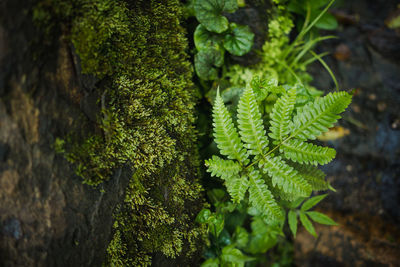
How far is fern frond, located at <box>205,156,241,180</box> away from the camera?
5.50 feet

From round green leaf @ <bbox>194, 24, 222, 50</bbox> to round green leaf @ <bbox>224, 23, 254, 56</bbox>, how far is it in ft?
0.43

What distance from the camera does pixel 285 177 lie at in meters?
1.64

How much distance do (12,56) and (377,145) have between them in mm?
4032

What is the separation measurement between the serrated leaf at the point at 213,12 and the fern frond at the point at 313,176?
1.36 meters

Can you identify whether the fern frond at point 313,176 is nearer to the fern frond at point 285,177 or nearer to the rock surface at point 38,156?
the fern frond at point 285,177

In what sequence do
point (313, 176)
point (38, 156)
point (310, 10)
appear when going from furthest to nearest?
point (310, 10), point (313, 176), point (38, 156)

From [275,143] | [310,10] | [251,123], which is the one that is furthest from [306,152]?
[310,10]

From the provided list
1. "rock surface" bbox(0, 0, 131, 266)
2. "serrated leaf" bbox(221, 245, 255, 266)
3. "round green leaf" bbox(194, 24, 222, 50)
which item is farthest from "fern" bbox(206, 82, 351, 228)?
"rock surface" bbox(0, 0, 131, 266)

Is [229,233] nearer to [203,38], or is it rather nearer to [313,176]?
[313,176]

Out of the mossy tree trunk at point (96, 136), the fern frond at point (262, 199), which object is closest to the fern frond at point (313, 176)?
the fern frond at point (262, 199)

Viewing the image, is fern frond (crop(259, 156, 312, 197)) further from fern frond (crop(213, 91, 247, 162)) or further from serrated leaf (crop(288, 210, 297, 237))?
serrated leaf (crop(288, 210, 297, 237))

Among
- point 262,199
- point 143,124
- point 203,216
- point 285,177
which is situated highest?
point 143,124

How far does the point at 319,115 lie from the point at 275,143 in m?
0.34

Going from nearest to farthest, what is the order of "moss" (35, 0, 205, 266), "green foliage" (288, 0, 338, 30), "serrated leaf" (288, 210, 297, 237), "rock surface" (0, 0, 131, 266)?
"rock surface" (0, 0, 131, 266) → "moss" (35, 0, 205, 266) → "serrated leaf" (288, 210, 297, 237) → "green foliage" (288, 0, 338, 30)
